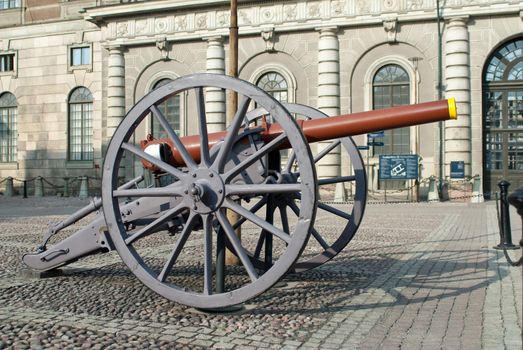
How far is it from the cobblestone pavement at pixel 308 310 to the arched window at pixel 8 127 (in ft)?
74.6

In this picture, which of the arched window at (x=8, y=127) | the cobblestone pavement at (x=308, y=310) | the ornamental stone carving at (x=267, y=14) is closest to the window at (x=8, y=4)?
the arched window at (x=8, y=127)

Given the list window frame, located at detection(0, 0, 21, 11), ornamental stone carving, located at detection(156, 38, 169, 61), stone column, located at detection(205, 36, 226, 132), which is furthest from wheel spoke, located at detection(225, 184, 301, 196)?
window frame, located at detection(0, 0, 21, 11)

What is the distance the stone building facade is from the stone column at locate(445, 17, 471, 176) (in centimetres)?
4

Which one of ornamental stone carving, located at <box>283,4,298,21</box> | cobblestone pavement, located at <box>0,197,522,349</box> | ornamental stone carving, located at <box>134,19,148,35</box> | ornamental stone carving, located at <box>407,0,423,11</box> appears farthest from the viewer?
ornamental stone carving, located at <box>134,19,148,35</box>

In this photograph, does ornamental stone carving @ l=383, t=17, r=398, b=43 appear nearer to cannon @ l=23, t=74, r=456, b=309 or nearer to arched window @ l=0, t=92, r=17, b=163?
cannon @ l=23, t=74, r=456, b=309

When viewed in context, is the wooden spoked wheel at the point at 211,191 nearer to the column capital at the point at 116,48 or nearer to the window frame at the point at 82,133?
the column capital at the point at 116,48

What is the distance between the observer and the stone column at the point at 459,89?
A: 21.7m

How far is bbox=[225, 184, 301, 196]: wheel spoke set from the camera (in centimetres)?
452

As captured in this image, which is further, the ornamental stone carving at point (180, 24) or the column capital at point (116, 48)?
the column capital at point (116, 48)

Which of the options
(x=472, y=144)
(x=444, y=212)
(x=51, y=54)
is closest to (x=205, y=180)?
(x=444, y=212)

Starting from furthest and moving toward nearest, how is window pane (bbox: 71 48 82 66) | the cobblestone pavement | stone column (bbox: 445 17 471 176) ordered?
window pane (bbox: 71 48 82 66) → stone column (bbox: 445 17 471 176) → the cobblestone pavement

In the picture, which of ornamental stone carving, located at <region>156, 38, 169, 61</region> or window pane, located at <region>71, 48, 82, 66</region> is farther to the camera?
window pane, located at <region>71, 48, 82, 66</region>

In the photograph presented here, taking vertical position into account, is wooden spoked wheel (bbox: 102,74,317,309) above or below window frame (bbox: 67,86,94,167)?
below

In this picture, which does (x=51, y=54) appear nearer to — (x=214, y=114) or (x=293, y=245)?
(x=214, y=114)
